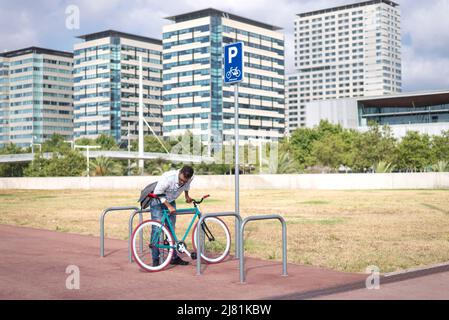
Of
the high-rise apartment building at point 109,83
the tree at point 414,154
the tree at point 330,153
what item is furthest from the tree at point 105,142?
the tree at point 414,154

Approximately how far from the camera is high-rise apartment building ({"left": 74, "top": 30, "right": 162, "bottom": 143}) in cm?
15650

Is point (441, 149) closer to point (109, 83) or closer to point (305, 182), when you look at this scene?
point (305, 182)

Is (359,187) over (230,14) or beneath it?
beneath

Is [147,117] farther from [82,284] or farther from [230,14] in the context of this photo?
[82,284]

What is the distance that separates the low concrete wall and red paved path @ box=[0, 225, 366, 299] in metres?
33.7

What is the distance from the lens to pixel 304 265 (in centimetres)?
927

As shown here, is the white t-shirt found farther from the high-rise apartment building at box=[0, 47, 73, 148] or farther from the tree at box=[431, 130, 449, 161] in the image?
the high-rise apartment building at box=[0, 47, 73, 148]

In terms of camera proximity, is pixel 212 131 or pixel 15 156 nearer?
pixel 15 156

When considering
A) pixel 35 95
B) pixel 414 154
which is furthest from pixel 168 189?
pixel 35 95

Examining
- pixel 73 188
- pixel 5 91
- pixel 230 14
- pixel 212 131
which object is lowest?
pixel 73 188

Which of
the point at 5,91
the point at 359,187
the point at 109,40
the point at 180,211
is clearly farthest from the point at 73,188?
the point at 5,91
